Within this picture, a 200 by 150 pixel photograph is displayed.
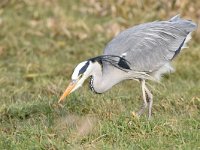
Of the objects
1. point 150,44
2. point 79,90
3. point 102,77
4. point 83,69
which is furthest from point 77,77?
point 79,90

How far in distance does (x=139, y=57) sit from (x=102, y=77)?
0.51m

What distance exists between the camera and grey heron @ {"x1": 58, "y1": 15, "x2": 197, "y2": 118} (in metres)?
5.94

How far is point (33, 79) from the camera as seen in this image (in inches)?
321

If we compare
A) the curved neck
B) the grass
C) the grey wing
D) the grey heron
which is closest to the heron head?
the grey heron

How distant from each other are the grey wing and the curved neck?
0.71ft

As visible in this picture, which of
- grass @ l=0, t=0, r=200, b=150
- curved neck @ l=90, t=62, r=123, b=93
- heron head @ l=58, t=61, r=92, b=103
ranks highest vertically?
heron head @ l=58, t=61, r=92, b=103

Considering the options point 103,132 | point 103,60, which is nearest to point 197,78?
point 103,60

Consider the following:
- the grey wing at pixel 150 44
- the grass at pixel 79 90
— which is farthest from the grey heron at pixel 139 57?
the grass at pixel 79 90

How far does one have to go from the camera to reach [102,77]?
5.99 metres

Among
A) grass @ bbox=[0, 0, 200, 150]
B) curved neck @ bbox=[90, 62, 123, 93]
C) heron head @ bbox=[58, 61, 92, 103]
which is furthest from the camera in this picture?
curved neck @ bbox=[90, 62, 123, 93]

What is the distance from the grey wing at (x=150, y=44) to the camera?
20.4 ft

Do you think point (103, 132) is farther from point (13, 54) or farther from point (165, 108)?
point (13, 54)

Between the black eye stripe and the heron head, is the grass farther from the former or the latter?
the black eye stripe

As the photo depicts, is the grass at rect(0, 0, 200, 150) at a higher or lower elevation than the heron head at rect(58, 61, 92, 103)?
lower
